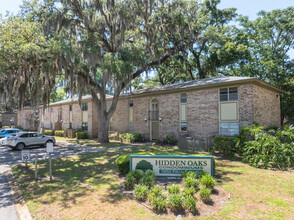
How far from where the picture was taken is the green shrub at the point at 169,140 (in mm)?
18109

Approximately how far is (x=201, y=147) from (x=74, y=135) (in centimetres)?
1835

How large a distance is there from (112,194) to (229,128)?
11.5m

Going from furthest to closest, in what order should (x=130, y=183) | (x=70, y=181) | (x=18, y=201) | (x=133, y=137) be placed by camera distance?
(x=133, y=137)
(x=70, y=181)
(x=130, y=183)
(x=18, y=201)

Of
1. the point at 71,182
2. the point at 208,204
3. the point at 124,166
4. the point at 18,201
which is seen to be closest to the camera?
the point at 208,204

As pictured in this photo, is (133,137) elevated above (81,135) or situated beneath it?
elevated above

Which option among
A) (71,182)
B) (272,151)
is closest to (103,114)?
(71,182)

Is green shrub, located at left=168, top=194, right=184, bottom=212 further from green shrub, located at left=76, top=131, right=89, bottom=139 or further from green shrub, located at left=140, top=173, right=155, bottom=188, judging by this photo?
green shrub, located at left=76, top=131, right=89, bottom=139

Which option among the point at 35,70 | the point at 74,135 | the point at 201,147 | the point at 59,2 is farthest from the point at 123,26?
the point at 74,135

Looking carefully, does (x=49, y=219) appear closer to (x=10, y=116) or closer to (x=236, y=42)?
(x=236, y=42)

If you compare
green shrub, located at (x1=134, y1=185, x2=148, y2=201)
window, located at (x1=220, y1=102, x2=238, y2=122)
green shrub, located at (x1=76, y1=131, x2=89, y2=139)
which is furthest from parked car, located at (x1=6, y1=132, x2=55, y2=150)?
window, located at (x1=220, y1=102, x2=238, y2=122)

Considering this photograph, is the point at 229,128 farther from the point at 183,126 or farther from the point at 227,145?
the point at 183,126

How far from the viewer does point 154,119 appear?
20.7 metres

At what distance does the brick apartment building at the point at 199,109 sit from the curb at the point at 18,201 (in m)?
13.1

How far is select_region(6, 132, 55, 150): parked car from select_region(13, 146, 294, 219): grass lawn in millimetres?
8126
